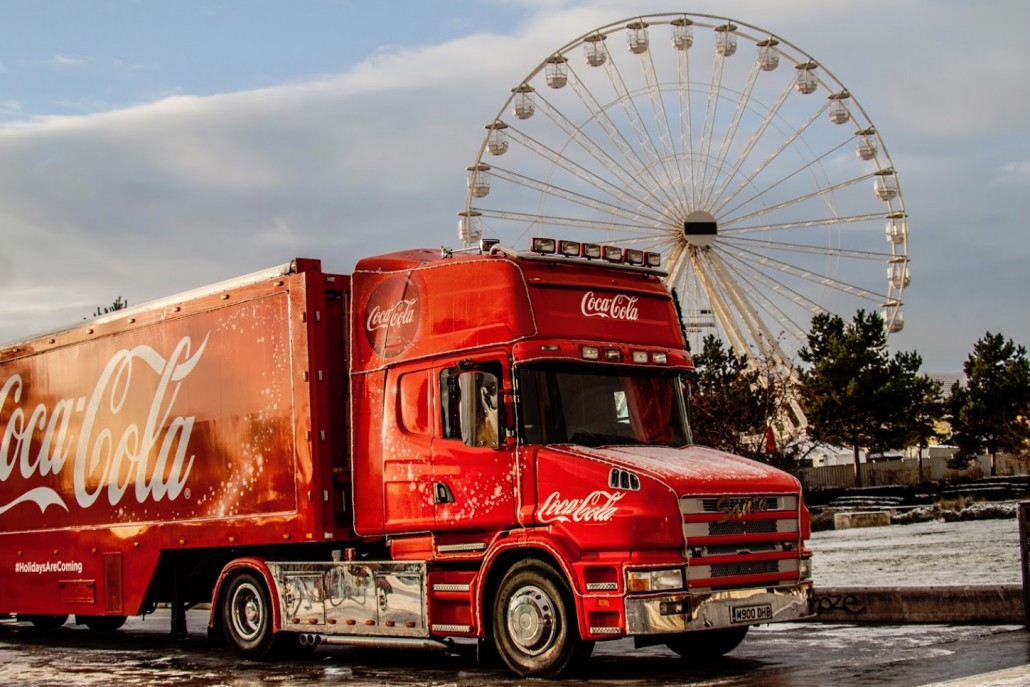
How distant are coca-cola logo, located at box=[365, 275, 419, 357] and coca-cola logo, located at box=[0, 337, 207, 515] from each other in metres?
2.50

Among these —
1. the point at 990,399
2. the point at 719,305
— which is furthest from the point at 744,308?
the point at 990,399

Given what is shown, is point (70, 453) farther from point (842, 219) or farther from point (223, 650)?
point (842, 219)

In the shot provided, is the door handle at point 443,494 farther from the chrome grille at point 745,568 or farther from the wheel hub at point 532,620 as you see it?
the chrome grille at point 745,568

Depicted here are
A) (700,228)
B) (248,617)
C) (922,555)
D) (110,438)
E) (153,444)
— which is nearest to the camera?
(248,617)

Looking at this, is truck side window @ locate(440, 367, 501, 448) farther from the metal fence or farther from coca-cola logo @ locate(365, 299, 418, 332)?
the metal fence

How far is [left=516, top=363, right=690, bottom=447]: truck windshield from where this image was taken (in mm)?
11352

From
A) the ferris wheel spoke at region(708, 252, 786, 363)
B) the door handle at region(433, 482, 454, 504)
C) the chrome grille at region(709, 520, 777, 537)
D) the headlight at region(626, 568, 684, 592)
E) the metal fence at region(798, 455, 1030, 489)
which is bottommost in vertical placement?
the headlight at region(626, 568, 684, 592)

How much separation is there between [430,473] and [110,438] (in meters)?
5.45

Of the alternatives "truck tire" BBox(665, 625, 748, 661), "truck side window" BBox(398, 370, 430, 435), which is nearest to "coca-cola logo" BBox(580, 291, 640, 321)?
"truck side window" BBox(398, 370, 430, 435)

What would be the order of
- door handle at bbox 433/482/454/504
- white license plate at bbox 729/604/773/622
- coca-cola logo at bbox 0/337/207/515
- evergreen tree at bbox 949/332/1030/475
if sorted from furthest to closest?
evergreen tree at bbox 949/332/1030/475, coca-cola logo at bbox 0/337/207/515, door handle at bbox 433/482/454/504, white license plate at bbox 729/604/773/622

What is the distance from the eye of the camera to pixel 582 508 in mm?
10875

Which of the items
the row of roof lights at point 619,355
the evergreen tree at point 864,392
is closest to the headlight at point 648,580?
the row of roof lights at point 619,355

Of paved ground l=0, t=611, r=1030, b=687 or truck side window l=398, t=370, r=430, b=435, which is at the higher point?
truck side window l=398, t=370, r=430, b=435

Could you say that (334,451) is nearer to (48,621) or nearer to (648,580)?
(648,580)
